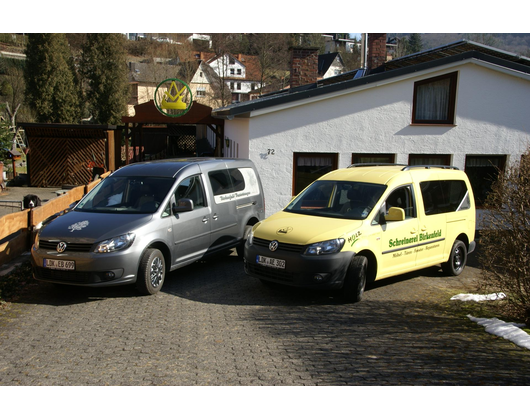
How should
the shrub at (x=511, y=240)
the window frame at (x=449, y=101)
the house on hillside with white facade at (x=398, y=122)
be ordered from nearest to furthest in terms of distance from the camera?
the shrub at (x=511, y=240), the house on hillside with white facade at (x=398, y=122), the window frame at (x=449, y=101)

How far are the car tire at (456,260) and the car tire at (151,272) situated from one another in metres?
5.48

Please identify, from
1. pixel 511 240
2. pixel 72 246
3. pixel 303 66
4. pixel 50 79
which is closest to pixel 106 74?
pixel 50 79

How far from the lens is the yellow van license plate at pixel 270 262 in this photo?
758cm

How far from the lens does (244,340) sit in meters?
6.05

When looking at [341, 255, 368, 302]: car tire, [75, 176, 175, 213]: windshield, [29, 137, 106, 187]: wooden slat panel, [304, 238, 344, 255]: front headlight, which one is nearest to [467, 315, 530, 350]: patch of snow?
[341, 255, 368, 302]: car tire

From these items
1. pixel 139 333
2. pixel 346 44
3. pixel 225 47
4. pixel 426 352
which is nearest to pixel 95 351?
pixel 139 333

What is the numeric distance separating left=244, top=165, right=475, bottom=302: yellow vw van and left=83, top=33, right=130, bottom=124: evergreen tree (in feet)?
146

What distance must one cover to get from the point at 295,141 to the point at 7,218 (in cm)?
768

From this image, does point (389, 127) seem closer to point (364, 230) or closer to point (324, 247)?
point (364, 230)

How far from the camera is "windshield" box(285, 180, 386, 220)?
8.27 m

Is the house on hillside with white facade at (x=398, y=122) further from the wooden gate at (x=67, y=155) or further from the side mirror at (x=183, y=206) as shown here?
the wooden gate at (x=67, y=155)

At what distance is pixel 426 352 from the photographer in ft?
18.4

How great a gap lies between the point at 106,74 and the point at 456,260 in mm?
46720

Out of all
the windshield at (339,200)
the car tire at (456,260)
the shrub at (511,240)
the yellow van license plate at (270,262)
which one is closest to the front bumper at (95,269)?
the yellow van license plate at (270,262)
